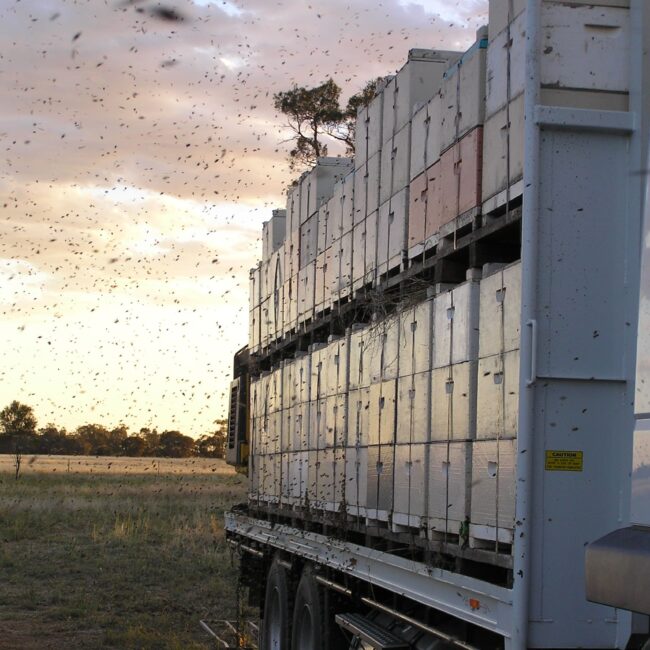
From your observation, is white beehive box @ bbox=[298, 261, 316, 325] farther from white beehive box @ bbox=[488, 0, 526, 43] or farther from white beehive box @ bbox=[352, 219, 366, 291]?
white beehive box @ bbox=[488, 0, 526, 43]

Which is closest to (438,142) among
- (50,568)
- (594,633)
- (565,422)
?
(565,422)

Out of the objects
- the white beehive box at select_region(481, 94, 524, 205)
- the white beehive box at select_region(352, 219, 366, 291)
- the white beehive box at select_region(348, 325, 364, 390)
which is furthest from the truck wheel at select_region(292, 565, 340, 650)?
the white beehive box at select_region(481, 94, 524, 205)

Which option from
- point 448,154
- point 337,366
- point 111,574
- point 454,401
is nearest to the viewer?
point 454,401

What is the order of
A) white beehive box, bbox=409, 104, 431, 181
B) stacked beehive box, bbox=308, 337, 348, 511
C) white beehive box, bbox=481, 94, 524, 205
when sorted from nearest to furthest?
white beehive box, bbox=481, 94, 524, 205, white beehive box, bbox=409, 104, 431, 181, stacked beehive box, bbox=308, 337, 348, 511

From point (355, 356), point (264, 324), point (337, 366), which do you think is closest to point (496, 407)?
point (355, 356)

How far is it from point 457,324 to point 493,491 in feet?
3.65

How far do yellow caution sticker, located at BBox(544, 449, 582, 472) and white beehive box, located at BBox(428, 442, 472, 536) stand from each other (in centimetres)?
91

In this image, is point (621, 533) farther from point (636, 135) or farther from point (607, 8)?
point (607, 8)

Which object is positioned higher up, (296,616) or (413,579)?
(413,579)

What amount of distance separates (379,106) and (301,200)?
3602 millimetres

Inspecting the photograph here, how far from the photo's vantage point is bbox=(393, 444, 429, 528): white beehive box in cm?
757

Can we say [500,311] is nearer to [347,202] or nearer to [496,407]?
[496,407]

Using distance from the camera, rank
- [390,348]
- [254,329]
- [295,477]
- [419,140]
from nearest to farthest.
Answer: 1. [419,140]
2. [390,348]
3. [295,477]
4. [254,329]

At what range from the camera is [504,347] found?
620 cm
